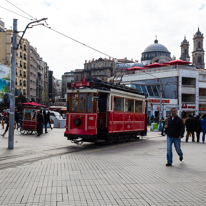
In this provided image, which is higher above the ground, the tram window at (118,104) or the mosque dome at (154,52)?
the mosque dome at (154,52)

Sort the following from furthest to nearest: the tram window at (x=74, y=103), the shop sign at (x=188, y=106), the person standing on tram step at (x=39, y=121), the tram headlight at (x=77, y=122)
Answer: the shop sign at (x=188, y=106) → the person standing on tram step at (x=39, y=121) → the tram window at (x=74, y=103) → the tram headlight at (x=77, y=122)

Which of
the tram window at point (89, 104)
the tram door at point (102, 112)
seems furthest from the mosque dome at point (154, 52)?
the tram window at point (89, 104)

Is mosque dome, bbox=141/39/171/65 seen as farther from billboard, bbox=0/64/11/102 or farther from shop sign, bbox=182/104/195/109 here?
billboard, bbox=0/64/11/102

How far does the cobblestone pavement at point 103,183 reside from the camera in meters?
5.75

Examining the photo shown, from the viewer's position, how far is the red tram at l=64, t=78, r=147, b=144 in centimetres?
1491

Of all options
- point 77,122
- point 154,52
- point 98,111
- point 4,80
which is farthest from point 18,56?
point 77,122

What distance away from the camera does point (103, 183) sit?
7121 millimetres

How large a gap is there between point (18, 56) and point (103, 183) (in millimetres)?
78005

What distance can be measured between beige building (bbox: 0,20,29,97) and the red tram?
61.9m

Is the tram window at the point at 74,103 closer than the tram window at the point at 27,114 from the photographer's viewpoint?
Yes

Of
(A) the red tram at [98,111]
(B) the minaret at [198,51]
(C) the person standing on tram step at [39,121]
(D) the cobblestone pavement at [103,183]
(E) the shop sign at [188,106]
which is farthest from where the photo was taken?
(B) the minaret at [198,51]

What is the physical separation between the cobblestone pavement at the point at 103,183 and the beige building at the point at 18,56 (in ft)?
225

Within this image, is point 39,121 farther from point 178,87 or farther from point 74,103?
point 178,87

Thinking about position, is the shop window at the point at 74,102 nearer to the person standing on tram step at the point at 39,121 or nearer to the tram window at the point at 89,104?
the tram window at the point at 89,104
